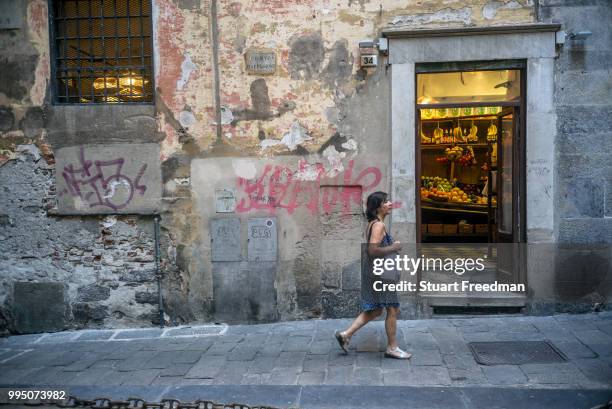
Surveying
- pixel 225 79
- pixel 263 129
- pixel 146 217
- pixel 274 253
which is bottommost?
pixel 274 253

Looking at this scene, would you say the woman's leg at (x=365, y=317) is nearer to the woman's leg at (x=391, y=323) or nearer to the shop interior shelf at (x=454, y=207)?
the woman's leg at (x=391, y=323)

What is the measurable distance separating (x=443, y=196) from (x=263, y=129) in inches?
197

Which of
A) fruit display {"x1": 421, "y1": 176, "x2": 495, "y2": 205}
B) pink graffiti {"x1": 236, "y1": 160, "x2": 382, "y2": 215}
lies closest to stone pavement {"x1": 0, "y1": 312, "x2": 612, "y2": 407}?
pink graffiti {"x1": 236, "y1": 160, "x2": 382, "y2": 215}

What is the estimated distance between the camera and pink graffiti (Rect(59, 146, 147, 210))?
7.29m

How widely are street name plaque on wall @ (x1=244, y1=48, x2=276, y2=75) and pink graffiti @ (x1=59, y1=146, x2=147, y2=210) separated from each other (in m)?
2.07

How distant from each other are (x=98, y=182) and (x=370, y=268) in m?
4.00

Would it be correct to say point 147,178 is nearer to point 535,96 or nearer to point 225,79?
point 225,79

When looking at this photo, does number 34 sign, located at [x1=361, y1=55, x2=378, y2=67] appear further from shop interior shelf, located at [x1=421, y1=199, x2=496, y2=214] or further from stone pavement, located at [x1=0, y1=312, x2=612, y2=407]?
shop interior shelf, located at [x1=421, y1=199, x2=496, y2=214]

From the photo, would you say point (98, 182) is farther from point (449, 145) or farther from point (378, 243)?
point (449, 145)

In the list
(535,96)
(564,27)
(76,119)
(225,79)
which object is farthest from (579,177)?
(76,119)

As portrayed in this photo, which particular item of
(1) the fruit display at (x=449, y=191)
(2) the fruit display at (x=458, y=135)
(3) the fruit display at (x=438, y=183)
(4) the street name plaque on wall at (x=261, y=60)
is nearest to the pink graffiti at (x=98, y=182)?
(4) the street name plaque on wall at (x=261, y=60)

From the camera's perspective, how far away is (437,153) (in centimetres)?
1167

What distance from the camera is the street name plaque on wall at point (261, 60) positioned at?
23.5 feet

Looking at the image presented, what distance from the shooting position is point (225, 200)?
7258 mm
